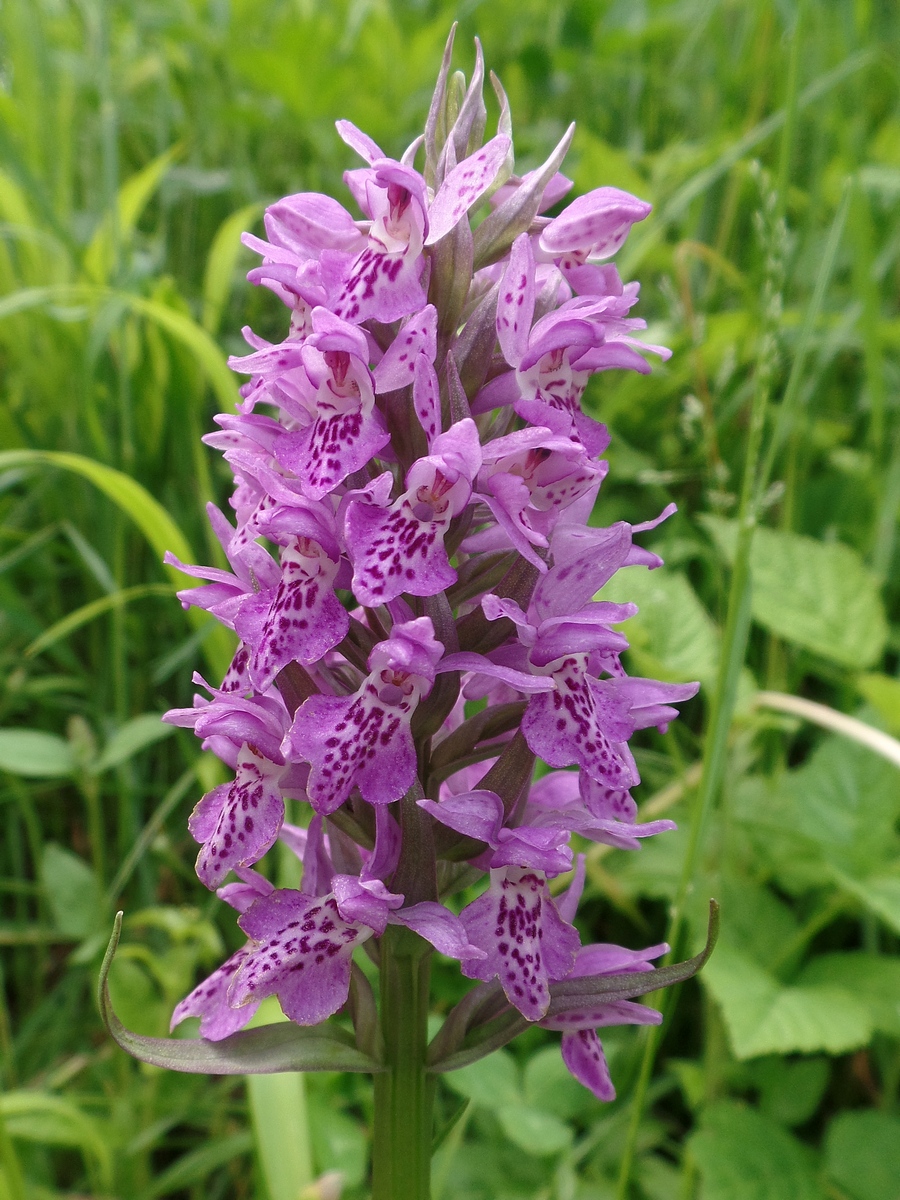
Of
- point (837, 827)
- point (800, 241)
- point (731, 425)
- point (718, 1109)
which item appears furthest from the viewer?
point (800, 241)

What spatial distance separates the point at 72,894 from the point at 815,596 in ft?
5.21

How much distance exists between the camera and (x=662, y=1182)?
6.32 ft

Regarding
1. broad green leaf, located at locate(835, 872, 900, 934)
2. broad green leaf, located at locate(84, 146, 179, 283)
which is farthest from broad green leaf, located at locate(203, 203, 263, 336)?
broad green leaf, located at locate(835, 872, 900, 934)

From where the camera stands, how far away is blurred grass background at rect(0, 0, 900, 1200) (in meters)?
1.74

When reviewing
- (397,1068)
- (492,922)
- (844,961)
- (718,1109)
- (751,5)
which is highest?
(751,5)

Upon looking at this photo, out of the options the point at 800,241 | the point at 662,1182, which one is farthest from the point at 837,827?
the point at 800,241

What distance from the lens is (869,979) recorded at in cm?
180

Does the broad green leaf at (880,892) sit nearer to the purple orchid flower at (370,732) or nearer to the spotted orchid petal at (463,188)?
the purple orchid flower at (370,732)

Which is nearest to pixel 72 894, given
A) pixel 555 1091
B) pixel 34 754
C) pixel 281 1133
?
pixel 34 754

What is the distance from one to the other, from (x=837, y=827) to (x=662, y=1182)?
0.74 m

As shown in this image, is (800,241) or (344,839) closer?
(344,839)

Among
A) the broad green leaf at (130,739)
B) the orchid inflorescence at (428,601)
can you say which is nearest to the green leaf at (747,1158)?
the orchid inflorescence at (428,601)

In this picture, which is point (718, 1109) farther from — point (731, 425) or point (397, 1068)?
point (731, 425)

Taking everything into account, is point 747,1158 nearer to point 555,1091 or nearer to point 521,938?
point 555,1091
